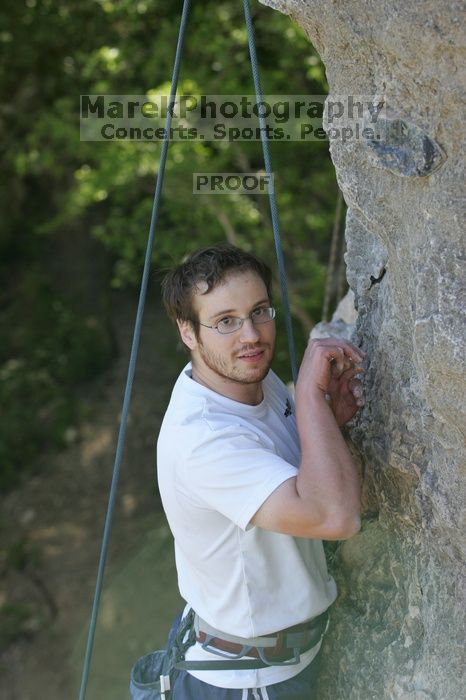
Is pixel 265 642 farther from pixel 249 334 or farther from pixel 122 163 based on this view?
pixel 122 163

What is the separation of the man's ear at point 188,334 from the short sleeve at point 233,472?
306 millimetres

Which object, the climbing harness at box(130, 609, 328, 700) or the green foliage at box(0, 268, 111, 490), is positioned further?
the green foliage at box(0, 268, 111, 490)

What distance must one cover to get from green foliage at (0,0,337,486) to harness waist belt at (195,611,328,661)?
14.4ft

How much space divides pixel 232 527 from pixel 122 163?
469cm

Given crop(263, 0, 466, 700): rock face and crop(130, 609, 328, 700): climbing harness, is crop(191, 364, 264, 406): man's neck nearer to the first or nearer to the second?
crop(263, 0, 466, 700): rock face

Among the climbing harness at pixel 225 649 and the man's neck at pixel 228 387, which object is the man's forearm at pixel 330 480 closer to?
the man's neck at pixel 228 387

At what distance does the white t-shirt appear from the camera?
2.03 metres

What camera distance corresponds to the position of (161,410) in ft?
28.4

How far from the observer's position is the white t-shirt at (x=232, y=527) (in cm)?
203

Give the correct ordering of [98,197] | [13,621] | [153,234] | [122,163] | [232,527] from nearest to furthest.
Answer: [232,527] → [153,234] → [122,163] → [98,197] → [13,621]

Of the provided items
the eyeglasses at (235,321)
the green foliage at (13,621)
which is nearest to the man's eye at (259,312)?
the eyeglasses at (235,321)

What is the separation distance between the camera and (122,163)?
6379mm

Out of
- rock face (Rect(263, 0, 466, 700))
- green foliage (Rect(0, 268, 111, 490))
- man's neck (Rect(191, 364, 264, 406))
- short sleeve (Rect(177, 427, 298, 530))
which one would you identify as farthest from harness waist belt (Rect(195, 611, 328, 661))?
green foliage (Rect(0, 268, 111, 490))

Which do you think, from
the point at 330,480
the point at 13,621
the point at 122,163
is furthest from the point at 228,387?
the point at 13,621
